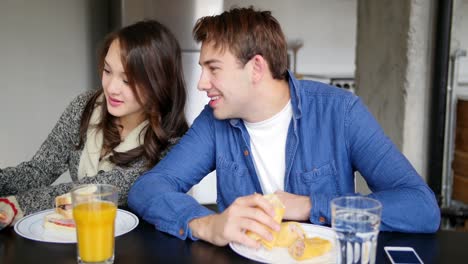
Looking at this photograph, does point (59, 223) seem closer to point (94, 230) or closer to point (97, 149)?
point (94, 230)

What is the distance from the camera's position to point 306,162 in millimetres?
1529

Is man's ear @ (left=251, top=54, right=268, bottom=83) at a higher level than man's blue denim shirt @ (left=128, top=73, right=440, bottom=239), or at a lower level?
higher

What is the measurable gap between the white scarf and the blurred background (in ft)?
5.17

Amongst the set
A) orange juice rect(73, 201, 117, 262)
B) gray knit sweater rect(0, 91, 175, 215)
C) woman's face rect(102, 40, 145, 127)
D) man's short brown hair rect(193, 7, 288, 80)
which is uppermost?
man's short brown hair rect(193, 7, 288, 80)

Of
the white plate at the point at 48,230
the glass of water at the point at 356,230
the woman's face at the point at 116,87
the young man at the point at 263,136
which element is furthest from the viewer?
the woman's face at the point at 116,87

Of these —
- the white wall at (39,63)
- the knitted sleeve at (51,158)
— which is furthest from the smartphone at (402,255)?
the white wall at (39,63)

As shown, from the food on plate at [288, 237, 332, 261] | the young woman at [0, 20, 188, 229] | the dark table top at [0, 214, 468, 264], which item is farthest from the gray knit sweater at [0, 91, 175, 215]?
the food on plate at [288, 237, 332, 261]

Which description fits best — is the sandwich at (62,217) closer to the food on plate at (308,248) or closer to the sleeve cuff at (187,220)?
the sleeve cuff at (187,220)

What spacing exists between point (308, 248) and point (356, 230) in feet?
0.49

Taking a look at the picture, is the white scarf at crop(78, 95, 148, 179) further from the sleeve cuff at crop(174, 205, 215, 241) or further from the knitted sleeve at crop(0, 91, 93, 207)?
the sleeve cuff at crop(174, 205, 215, 241)

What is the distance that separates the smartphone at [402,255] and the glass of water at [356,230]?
114mm

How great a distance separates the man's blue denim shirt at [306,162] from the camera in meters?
1.31

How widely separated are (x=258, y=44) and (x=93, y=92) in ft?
2.43

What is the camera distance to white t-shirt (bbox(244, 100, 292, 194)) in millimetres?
1590
